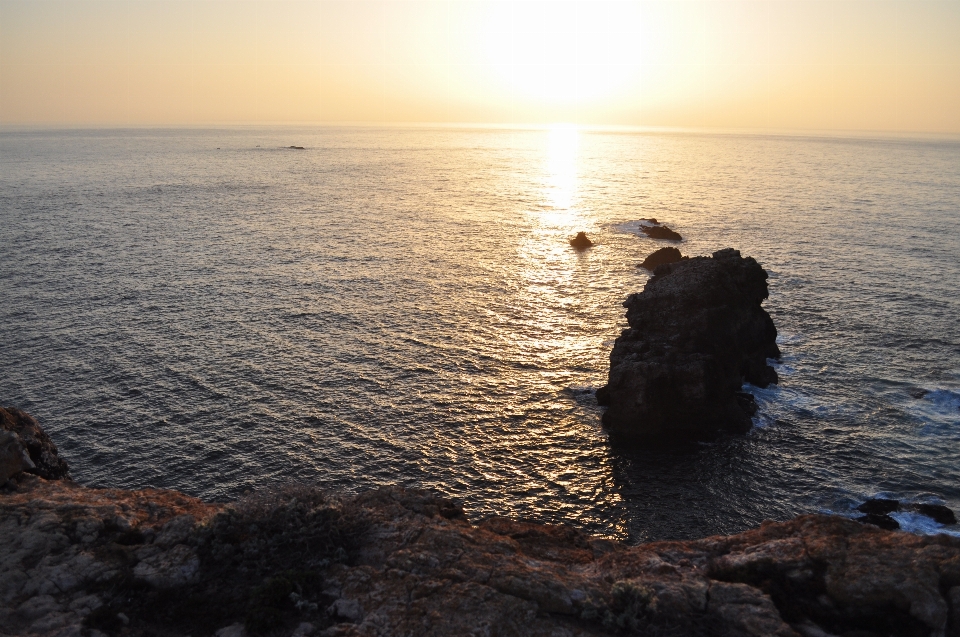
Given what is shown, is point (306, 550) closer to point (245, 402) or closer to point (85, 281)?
point (245, 402)

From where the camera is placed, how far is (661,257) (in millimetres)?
87312

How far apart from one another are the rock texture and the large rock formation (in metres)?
21.6

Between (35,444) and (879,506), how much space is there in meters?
47.2

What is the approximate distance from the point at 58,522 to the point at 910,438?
167 feet

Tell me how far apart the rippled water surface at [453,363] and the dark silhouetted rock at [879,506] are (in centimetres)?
111

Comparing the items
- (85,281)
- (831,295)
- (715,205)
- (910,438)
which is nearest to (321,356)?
(85,281)

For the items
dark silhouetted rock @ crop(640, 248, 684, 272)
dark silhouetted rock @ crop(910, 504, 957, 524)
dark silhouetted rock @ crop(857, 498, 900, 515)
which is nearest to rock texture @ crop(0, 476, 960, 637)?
dark silhouetted rock @ crop(857, 498, 900, 515)

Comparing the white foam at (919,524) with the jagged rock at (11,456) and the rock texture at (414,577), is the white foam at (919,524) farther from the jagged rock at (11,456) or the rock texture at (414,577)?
the jagged rock at (11,456)

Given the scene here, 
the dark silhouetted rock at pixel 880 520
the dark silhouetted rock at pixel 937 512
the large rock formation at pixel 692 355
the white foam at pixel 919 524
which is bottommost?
the dark silhouetted rock at pixel 880 520

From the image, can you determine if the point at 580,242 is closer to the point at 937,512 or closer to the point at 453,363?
the point at 453,363

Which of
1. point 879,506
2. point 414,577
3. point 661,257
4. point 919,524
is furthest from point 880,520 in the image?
point 661,257

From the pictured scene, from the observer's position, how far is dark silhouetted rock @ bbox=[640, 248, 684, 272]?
86812 mm

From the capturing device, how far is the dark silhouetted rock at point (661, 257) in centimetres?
8681

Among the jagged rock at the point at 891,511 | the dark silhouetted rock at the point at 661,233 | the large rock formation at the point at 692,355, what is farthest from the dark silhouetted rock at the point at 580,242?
the jagged rock at the point at 891,511
